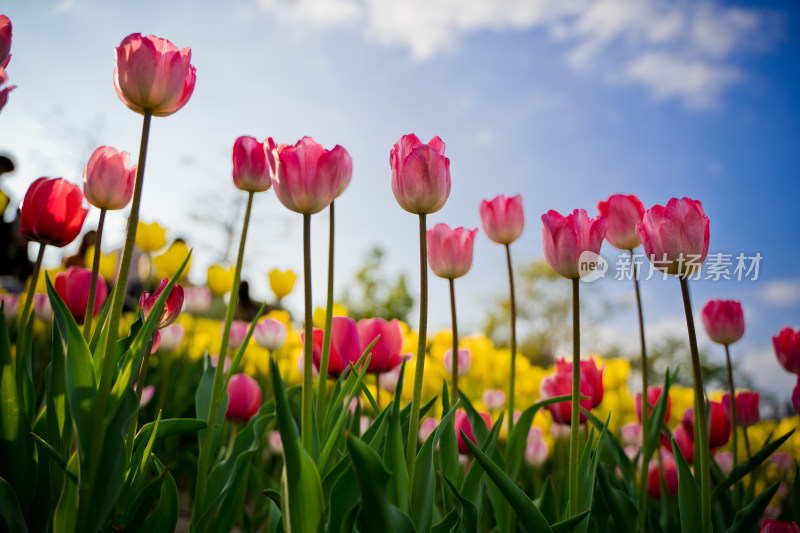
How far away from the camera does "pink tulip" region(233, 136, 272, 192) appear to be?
1074 mm

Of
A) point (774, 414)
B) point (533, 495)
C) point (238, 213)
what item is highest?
point (238, 213)

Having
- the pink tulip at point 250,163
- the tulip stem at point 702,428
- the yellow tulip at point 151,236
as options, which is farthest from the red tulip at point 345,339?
the yellow tulip at point 151,236

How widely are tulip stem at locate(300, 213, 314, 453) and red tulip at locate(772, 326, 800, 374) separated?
1944 mm

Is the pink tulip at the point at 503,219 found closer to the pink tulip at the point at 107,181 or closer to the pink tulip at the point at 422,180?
the pink tulip at the point at 422,180

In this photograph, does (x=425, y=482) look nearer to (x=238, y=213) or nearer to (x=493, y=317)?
(x=238, y=213)

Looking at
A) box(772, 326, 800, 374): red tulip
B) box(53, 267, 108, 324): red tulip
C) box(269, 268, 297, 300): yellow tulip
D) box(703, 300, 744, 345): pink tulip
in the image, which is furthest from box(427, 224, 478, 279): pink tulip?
box(772, 326, 800, 374): red tulip

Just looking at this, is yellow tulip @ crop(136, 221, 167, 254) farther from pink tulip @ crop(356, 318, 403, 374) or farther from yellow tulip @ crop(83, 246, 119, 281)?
pink tulip @ crop(356, 318, 403, 374)

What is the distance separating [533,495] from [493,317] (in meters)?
22.5

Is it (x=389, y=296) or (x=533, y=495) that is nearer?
(x=533, y=495)

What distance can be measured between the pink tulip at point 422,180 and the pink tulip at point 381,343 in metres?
0.58

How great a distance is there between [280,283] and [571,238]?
158cm

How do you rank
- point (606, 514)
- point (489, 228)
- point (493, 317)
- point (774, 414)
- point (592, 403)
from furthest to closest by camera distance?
point (493, 317), point (774, 414), point (592, 403), point (489, 228), point (606, 514)

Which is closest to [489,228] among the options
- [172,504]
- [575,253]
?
[575,253]

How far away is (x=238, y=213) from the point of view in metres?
21.9
